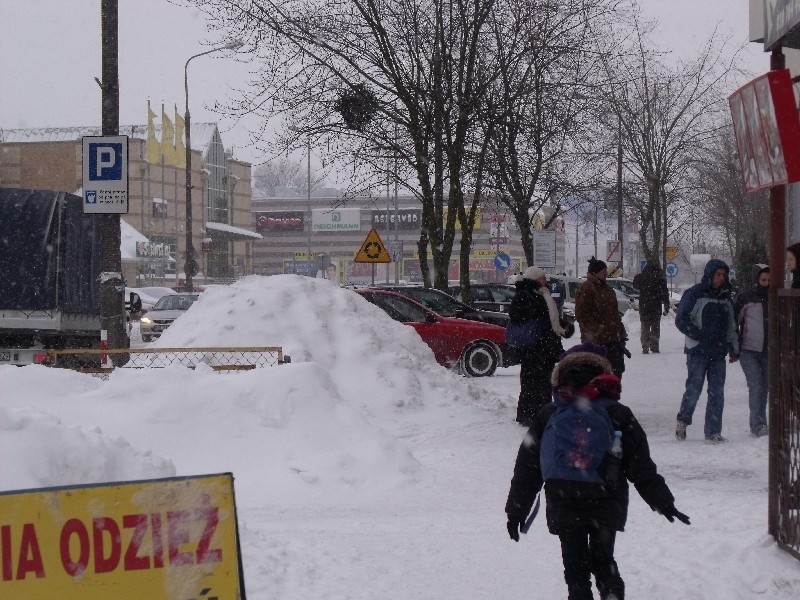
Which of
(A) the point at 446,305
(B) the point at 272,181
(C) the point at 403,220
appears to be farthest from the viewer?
(B) the point at 272,181

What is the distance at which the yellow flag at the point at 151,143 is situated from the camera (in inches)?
2688

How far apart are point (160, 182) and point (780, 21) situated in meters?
73.4

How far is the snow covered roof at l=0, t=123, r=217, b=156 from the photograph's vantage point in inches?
3029

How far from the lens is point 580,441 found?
4750 mm

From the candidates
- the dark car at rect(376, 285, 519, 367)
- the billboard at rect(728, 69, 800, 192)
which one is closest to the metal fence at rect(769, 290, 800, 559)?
the billboard at rect(728, 69, 800, 192)

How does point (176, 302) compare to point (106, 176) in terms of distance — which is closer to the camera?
point (106, 176)

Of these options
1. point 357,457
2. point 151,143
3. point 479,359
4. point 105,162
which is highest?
point 151,143

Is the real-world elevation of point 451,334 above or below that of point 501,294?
below

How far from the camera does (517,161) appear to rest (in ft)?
101

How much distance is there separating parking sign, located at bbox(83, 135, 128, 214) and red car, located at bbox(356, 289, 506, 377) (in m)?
7.83

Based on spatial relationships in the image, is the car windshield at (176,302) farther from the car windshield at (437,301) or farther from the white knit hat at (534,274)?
the white knit hat at (534,274)

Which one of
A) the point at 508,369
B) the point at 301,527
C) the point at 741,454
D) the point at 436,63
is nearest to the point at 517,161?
the point at 436,63

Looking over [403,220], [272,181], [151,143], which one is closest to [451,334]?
[151,143]

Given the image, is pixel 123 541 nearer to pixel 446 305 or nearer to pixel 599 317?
pixel 599 317
